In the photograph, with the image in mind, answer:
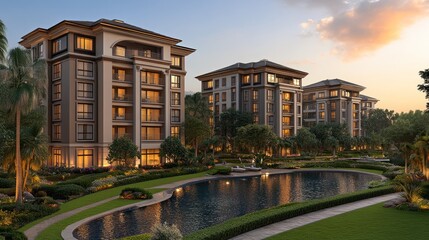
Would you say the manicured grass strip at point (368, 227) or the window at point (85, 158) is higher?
the window at point (85, 158)

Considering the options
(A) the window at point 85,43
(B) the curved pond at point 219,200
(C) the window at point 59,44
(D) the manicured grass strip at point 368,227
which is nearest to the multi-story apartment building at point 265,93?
(B) the curved pond at point 219,200

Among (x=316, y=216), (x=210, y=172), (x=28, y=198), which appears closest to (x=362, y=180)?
(x=210, y=172)

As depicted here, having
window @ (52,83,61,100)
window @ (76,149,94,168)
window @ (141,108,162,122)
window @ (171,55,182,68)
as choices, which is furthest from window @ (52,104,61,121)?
window @ (171,55,182,68)

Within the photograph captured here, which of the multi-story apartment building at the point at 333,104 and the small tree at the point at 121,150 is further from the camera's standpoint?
the multi-story apartment building at the point at 333,104

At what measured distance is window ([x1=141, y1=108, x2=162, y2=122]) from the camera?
48969 mm

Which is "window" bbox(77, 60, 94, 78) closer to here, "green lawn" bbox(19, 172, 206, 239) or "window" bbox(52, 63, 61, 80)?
"window" bbox(52, 63, 61, 80)

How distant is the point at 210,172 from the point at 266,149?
24061 millimetres

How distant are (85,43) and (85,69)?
10.9ft

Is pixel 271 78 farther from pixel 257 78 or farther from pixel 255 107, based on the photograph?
pixel 255 107

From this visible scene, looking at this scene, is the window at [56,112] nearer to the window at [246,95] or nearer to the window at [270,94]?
the window at [246,95]

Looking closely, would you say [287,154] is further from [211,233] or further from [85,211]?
[211,233]

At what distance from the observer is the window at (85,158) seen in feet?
144

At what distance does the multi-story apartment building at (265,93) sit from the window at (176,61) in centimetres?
2141

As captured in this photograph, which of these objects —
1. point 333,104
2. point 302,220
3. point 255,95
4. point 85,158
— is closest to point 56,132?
point 85,158
